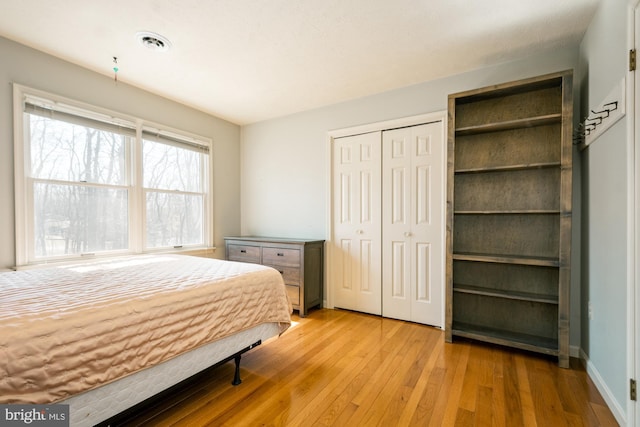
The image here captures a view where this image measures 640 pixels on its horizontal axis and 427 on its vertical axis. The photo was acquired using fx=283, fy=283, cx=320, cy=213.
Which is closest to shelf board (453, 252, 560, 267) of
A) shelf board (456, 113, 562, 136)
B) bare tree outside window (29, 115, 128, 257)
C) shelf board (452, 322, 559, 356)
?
shelf board (452, 322, 559, 356)

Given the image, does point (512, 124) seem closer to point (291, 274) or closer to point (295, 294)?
point (291, 274)

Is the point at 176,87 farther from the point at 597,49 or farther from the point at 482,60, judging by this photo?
the point at 597,49

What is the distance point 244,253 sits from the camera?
367 cm

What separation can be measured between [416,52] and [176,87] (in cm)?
248

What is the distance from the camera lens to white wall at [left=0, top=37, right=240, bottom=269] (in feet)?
7.44

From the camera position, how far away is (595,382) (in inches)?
73.7

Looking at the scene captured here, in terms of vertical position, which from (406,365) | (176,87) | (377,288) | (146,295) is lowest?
(406,365)

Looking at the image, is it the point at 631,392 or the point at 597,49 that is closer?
the point at 631,392

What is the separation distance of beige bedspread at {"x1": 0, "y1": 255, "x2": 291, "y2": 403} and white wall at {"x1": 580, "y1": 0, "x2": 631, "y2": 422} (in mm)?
2025

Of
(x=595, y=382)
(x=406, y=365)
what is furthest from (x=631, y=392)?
(x=406, y=365)

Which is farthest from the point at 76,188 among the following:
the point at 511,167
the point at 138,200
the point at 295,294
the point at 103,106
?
the point at 511,167

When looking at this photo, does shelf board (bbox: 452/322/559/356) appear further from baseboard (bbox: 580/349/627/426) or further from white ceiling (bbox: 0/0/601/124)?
white ceiling (bbox: 0/0/601/124)

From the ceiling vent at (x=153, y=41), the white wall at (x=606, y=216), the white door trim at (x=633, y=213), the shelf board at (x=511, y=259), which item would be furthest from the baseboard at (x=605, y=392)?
the ceiling vent at (x=153, y=41)

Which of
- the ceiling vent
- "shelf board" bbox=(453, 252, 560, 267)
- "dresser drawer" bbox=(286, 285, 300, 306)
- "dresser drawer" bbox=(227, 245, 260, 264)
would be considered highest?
the ceiling vent
